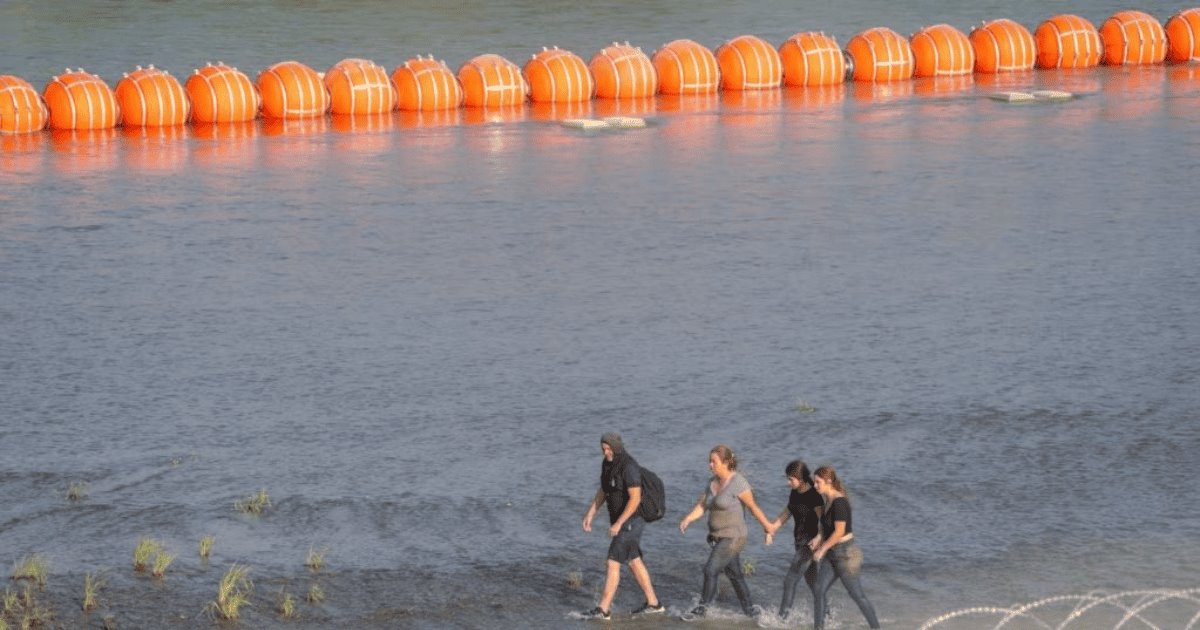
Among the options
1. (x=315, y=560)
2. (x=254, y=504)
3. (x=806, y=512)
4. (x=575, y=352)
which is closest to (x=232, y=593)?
(x=315, y=560)

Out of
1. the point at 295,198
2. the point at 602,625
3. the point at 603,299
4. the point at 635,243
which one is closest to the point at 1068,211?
the point at 635,243

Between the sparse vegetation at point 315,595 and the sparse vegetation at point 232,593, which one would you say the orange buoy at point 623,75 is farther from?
the sparse vegetation at point 315,595

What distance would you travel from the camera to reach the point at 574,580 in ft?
49.4

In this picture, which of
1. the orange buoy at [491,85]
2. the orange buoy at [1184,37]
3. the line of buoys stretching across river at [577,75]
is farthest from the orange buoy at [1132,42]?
the orange buoy at [491,85]

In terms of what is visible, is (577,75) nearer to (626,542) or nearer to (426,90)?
(426,90)

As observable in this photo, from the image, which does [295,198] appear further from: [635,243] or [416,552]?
[416,552]

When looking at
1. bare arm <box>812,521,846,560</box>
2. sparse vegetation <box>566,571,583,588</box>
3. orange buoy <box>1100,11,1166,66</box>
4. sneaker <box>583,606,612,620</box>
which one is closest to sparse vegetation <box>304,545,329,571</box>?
sparse vegetation <box>566,571,583,588</box>

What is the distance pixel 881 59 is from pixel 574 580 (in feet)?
116

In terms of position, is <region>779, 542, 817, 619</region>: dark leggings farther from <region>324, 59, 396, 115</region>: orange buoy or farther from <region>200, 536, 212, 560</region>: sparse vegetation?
<region>324, 59, 396, 115</region>: orange buoy

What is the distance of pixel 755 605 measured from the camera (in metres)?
14.5

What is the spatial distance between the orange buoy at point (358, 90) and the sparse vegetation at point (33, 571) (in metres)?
28.8

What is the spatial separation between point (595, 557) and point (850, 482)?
297 cm

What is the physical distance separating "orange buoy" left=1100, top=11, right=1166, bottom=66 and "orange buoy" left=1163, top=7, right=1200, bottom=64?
32 centimetres

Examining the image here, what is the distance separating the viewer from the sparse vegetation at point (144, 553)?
1533 centimetres
